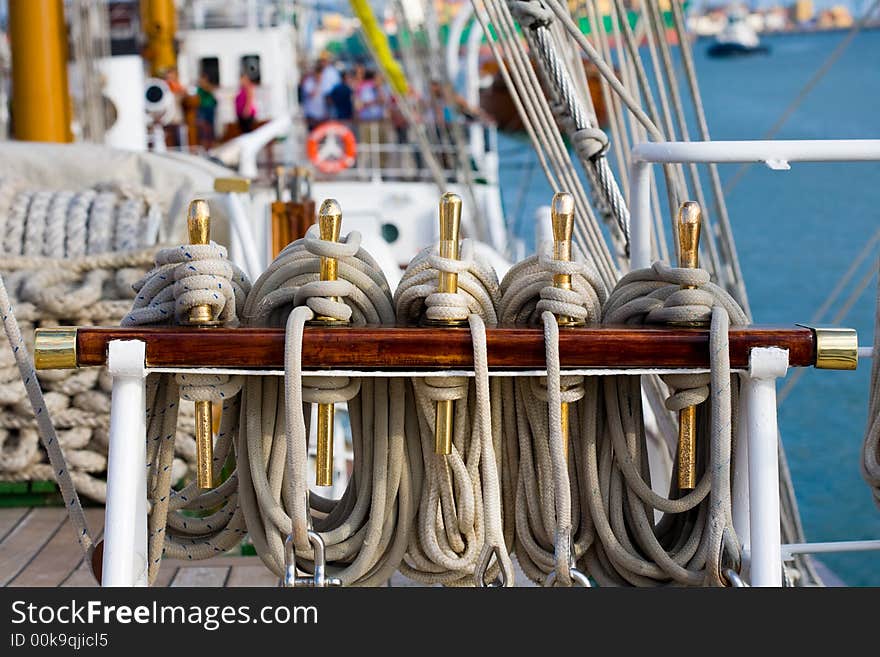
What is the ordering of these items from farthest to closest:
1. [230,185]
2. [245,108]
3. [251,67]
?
1. [251,67]
2. [245,108]
3. [230,185]

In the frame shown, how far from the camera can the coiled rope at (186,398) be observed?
1.70 meters

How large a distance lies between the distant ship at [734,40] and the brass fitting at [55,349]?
281ft

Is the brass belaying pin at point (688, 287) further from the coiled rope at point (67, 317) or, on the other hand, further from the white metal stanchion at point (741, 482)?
the coiled rope at point (67, 317)

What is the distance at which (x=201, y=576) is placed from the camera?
297 cm

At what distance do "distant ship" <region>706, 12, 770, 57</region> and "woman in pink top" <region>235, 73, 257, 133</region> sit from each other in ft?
246

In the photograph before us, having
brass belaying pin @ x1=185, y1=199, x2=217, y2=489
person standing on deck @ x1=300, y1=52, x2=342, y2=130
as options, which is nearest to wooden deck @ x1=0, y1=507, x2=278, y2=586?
brass belaying pin @ x1=185, y1=199, x2=217, y2=489

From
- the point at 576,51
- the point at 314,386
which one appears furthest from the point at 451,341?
the point at 576,51

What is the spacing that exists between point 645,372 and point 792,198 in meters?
32.0

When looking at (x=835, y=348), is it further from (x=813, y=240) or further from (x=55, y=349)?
(x=813, y=240)

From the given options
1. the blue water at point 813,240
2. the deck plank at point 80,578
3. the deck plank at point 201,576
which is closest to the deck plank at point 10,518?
the deck plank at point 80,578

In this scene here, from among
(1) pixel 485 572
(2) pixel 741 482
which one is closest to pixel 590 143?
(2) pixel 741 482

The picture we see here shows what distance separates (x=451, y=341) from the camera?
5.30 feet

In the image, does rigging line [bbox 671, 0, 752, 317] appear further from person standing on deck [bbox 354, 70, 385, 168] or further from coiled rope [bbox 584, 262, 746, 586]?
person standing on deck [bbox 354, 70, 385, 168]

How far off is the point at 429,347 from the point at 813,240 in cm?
2560
